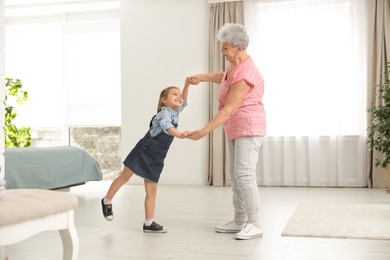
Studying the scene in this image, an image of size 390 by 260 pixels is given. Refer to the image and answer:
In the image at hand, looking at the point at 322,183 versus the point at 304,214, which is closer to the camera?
the point at 304,214

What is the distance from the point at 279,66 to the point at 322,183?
149 cm

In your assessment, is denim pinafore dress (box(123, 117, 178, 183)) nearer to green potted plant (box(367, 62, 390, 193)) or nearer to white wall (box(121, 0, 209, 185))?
green potted plant (box(367, 62, 390, 193))

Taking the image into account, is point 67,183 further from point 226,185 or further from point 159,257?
point 159,257

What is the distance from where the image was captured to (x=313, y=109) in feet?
21.3

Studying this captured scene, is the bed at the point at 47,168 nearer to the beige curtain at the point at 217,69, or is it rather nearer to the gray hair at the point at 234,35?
the beige curtain at the point at 217,69

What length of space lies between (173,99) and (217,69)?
3.36m

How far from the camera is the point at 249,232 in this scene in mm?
3234

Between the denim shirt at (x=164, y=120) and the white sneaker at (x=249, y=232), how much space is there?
0.76 m

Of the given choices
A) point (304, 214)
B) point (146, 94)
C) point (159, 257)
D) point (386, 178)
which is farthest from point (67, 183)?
point (386, 178)

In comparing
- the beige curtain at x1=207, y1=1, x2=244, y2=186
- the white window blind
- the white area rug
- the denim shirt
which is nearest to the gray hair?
the denim shirt

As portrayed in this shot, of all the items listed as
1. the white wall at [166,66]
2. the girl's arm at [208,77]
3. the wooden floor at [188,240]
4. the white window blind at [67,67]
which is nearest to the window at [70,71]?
the white window blind at [67,67]

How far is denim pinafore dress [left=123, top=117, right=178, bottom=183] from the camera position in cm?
344

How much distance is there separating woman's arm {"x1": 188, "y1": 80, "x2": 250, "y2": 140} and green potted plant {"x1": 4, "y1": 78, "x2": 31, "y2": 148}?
16.9ft

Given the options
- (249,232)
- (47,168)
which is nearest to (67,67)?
(47,168)
